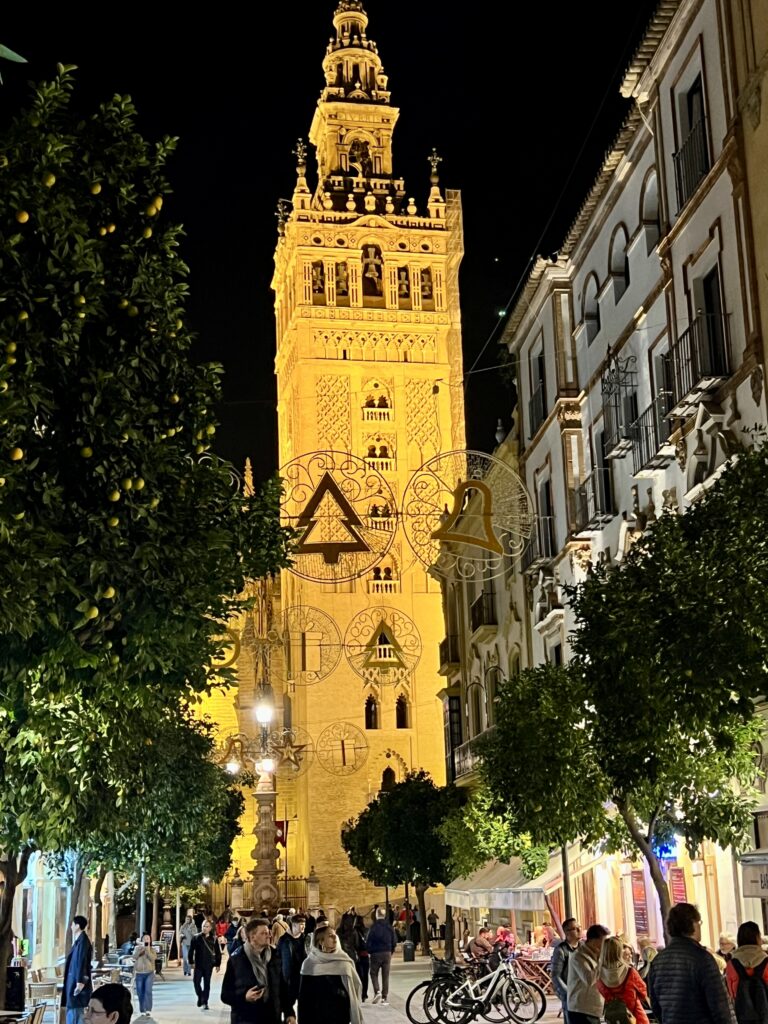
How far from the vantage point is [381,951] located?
27.5 metres

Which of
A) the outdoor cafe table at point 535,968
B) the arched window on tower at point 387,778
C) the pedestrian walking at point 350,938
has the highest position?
the arched window on tower at point 387,778

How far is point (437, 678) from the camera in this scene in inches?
2793

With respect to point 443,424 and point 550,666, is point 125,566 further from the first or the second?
point 443,424

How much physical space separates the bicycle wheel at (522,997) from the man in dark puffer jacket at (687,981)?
11301mm

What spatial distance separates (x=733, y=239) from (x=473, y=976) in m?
11.1

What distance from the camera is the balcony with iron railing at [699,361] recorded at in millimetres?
18406

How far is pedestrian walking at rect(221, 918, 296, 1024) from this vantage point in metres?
10.3

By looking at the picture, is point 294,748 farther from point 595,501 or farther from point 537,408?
point 595,501

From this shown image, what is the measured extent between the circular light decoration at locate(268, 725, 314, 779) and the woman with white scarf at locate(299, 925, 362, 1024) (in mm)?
54255

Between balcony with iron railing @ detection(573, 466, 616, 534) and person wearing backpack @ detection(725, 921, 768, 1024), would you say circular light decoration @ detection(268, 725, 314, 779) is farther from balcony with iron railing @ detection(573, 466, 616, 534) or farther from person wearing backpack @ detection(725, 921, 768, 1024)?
person wearing backpack @ detection(725, 921, 768, 1024)

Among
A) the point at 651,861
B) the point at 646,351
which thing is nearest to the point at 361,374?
the point at 646,351

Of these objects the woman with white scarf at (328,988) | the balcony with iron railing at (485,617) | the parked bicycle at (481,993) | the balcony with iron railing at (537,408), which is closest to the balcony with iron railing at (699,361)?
the parked bicycle at (481,993)

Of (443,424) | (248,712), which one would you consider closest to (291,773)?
(248,712)

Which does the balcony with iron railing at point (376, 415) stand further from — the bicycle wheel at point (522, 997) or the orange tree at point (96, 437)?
the orange tree at point (96, 437)
